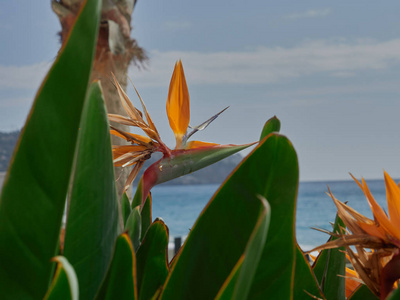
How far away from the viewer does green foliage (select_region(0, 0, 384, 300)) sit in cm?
19

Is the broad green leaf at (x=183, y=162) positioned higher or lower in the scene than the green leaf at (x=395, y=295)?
higher

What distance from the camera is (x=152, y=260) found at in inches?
12.2

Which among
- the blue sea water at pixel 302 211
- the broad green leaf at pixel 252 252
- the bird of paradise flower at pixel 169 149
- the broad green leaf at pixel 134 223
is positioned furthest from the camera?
the blue sea water at pixel 302 211

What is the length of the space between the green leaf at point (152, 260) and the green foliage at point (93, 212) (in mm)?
63

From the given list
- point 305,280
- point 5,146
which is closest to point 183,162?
point 305,280

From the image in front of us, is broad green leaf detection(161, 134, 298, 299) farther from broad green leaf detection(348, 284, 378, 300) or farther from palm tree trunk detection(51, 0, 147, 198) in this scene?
palm tree trunk detection(51, 0, 147, 198)

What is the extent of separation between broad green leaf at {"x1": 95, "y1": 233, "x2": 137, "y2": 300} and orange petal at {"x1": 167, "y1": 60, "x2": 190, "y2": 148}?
0.21m

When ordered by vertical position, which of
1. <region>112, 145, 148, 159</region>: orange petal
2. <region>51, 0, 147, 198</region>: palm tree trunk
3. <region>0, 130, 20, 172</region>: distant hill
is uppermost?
<region>51, 0, 147, 198</region>: palm tree trunk

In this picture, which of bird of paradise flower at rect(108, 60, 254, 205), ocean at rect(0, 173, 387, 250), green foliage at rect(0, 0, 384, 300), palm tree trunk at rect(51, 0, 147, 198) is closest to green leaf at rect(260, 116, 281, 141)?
bird of paradise flower at rect(108, 60, 254, 205)

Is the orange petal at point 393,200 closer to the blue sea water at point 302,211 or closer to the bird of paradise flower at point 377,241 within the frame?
the bird of paradise flower at point 377,241

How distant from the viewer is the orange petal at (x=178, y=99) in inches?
15.7

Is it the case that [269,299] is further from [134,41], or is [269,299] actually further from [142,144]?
[134,41]

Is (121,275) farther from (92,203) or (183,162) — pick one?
(183,162)

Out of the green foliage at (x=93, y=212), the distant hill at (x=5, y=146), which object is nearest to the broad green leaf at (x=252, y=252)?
the green foliage at (x=93, y=212)
